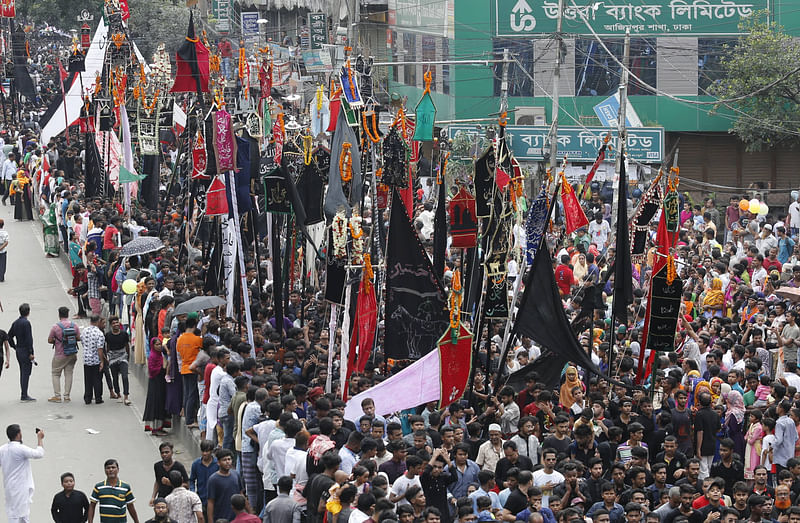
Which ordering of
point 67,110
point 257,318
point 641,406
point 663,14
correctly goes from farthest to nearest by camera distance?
point 663,14 < point 67,110 < point 257,318 < point 641,406

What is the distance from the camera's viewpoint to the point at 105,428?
16.7 meters

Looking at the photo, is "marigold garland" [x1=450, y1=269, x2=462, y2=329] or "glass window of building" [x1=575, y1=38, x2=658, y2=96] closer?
"marigold garland" [x1=450, y1=269, x2=462, y2=329]

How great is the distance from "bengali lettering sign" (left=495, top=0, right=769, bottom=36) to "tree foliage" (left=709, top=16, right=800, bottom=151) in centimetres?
63

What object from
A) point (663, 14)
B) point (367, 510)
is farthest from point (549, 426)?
point (663, 14)

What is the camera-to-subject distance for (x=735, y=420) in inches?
551

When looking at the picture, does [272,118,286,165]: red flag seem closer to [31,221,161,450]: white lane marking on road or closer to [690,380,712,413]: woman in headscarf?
[31,221,161,450]: white lane marking on road

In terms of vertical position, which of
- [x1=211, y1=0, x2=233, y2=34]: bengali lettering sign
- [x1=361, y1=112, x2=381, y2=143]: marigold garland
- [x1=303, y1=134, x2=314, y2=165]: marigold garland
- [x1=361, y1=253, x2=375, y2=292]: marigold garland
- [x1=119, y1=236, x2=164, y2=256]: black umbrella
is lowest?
[x1=119, y1=236, x2=164, y2=256]: black umbrella

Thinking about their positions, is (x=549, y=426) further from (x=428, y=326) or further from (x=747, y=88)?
(x=747, y=88)

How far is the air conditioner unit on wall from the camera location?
126ft

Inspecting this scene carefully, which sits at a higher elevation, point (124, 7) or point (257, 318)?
point (124, 7)

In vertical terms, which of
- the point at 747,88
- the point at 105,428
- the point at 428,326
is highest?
the point at 747,88

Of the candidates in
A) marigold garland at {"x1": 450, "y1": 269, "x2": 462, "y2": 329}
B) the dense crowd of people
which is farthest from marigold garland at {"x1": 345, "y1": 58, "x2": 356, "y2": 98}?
marigold garland at {"x1": 450, "y1": 269, "x2": 462, "y2": 329}

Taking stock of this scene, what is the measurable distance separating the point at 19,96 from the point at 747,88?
877 inches

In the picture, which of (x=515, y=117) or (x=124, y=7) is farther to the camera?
(x=515, y=117)
